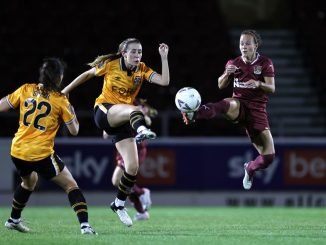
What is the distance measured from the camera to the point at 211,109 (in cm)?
1015

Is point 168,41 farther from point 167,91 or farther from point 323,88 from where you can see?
point 323,88

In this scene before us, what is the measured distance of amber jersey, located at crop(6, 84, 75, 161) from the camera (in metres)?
8.95

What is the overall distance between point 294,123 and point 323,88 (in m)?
1.18

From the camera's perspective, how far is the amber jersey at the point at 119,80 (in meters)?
10.2

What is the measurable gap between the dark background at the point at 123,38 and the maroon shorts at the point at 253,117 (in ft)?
20.5

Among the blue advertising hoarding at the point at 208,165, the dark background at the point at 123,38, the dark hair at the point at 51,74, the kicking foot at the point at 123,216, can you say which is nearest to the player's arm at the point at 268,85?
the kicking foot at the point at 123,216

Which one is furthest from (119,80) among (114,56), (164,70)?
(164,70)

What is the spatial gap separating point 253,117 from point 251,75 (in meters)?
0.54

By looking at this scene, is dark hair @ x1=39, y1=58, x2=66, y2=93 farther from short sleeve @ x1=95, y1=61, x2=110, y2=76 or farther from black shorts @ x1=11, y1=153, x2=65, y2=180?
short sleeve @ x1=95, y1=61, x2=110, y2=76

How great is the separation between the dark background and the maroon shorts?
6.24 m

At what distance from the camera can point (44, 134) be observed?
29.5ft

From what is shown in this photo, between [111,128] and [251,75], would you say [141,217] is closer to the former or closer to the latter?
[111,128]

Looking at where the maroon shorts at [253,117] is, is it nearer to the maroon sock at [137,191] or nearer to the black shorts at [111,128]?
the black shorts at [111,128]

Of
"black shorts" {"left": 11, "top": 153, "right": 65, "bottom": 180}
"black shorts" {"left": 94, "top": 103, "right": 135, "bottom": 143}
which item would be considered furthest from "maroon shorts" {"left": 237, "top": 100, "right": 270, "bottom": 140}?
"black shorts" {"left": 11, "top": 153, "right": 65, "bottom": 180}
